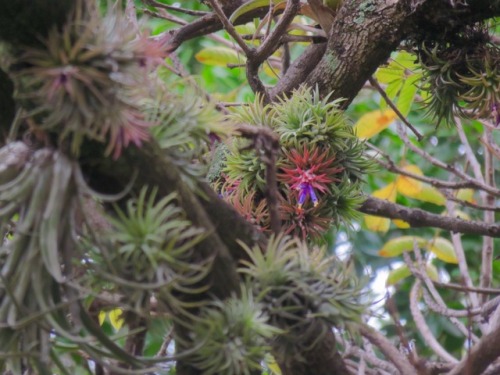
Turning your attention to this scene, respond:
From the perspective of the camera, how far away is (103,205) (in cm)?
67

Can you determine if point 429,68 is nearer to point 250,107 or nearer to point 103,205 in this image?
point 250,107

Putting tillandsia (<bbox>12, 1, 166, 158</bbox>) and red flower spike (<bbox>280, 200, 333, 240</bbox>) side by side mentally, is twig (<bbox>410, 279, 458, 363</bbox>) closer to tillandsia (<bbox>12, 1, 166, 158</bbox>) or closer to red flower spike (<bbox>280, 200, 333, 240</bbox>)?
red flower spike (<bbox>280, 200, 333, 240</bbox>)

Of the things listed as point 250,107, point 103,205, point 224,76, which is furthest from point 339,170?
point 224,76

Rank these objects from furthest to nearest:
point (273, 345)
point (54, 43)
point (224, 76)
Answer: point (224, 76) < point (273, 345) < point (54, 43)

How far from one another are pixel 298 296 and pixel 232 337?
8 cm

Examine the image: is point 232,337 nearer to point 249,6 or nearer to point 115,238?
point 115,238

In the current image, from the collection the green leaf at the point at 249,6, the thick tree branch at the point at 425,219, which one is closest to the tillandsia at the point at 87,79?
the green leaf at the point at 249,6

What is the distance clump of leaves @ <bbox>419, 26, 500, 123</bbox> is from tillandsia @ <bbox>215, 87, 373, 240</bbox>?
0.47 ft

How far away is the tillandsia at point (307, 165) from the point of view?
1099 millimetres

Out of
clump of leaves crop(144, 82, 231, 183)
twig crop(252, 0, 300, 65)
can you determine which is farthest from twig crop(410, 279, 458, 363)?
clump of leaves crop(144, 82, 231, 183)

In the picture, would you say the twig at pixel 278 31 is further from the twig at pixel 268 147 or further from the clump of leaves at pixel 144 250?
the clump of leaves at pixel 144 250

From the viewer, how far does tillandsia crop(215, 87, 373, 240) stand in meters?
1.10

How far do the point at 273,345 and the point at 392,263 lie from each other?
2.29 metres

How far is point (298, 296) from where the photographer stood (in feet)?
2.31
